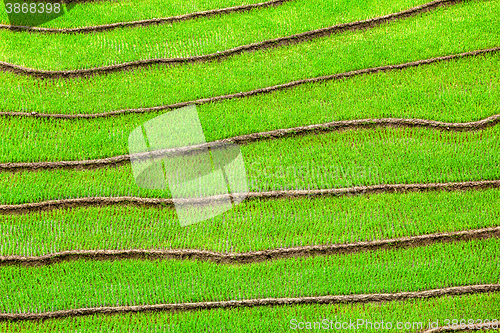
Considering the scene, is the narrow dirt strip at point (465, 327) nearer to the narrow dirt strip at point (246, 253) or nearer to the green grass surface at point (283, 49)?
the narrow dirt strip at point (246, 253)

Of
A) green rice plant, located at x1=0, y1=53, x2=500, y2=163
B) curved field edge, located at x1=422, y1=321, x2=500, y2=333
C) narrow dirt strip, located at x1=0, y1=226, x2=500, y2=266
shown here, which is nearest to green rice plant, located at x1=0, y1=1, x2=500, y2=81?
green rice plant, located at x1=0, y1=53, x2=500, y2=163

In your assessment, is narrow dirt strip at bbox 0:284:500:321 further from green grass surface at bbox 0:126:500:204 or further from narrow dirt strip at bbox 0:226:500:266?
green grass surface at bbox 0:126:500:204

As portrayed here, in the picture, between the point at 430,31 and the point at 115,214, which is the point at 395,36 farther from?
the point at 115,214

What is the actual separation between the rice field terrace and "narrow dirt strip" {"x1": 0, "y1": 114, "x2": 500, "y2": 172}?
0.07 ft

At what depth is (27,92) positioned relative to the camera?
527 cm

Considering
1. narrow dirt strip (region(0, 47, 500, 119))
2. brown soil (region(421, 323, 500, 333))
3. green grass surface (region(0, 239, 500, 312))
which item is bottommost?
brown soil (region(421, 323, 500, 333))

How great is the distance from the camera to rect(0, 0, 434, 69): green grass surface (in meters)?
5.38

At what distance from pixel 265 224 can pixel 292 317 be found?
1242 mm

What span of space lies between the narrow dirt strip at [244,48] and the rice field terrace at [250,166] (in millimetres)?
26

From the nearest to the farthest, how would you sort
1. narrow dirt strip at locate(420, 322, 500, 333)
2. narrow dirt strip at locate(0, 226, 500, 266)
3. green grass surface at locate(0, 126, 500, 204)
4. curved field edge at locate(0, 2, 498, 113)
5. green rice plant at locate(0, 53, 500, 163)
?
1. narrow dirt strip at locate(420, 322, 500, 333)
2. narrow dirt strip at locate(0, 226, 500, 266)
3. green grass surface at locate(0, 126, 500, 204)
4. green rice plant at locate(0, 53, 500, 163)
5. curved field edge at locate(0, 2, 498, 113)

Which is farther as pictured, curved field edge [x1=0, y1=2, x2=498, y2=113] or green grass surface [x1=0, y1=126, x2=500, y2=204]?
curved field edge [x1=0, y1=2, x2=498, y2=113]

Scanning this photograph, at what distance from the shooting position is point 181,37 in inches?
213

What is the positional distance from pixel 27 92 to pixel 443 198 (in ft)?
19.4

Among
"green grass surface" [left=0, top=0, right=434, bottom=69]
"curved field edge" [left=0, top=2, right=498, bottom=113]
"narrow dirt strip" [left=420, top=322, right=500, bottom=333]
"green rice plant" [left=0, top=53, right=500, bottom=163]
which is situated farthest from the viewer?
"green grass surface" [left=0, top=0, right=434, bottom=69]
